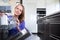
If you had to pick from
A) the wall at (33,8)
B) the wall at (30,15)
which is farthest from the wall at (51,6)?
the wall at (30,15)

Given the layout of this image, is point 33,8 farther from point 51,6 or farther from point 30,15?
point 51,6

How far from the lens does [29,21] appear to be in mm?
7641

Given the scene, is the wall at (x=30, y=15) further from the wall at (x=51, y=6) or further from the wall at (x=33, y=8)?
the wall at (x=51, y=6)

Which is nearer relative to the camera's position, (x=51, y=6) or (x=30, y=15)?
(x=30, y=15)

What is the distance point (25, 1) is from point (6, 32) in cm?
540

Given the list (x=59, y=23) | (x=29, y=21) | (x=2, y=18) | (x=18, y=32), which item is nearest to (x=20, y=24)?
(x=18, y=32)

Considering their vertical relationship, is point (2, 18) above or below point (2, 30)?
above

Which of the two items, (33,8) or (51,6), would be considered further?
(51,6)

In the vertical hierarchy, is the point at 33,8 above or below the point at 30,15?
above

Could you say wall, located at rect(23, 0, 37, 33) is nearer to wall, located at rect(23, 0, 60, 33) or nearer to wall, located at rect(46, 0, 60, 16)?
wall, located at rect(23, 0, 60, 33)

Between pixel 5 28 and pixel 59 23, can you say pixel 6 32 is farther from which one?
pixel 59 23

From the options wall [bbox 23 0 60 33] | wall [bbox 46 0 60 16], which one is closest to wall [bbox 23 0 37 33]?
wall [bbox 23 0 60 33]

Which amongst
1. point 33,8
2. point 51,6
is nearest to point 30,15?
point 33,8

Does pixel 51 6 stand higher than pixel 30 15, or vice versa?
pixel 51 6
